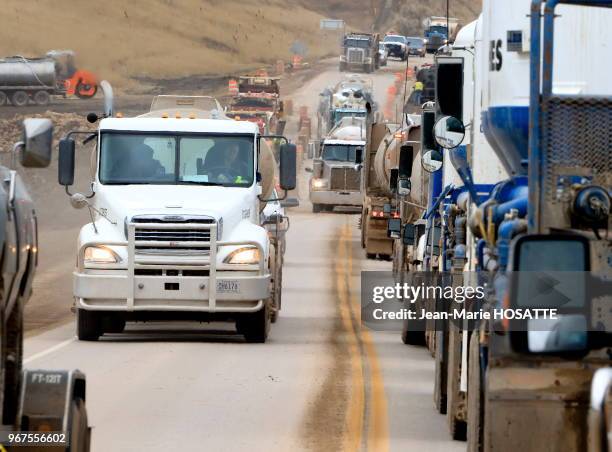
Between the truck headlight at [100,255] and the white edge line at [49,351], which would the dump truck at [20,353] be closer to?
the white edge line at [49,351]

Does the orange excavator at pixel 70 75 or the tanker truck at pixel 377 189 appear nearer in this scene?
the tanker truck at pixel 377 189

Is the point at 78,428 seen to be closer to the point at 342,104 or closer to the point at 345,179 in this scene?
the point at 345,179

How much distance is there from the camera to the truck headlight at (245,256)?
2106 centimetres

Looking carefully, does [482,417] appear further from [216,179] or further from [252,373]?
[216,179]

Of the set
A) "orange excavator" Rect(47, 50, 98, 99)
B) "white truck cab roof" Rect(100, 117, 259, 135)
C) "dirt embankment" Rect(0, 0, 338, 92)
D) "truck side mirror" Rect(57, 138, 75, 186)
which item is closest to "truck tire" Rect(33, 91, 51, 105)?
"dirt embankment" Rect(0, 0, 338, 92)

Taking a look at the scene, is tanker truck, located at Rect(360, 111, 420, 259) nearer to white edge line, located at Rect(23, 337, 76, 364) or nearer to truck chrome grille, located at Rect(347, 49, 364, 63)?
white edge line, located at Rect(23, 337, 76, 364)

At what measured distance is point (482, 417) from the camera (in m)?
9.60

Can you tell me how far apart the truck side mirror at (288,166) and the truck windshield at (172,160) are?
0.79 metres

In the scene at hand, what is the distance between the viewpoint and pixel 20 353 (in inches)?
333

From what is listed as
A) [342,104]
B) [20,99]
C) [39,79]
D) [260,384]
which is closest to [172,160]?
[260,384]

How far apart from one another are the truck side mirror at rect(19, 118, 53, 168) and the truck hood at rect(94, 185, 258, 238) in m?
13.2

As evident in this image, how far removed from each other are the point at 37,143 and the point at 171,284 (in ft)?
43.3

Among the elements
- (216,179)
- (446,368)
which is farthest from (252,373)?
(216,179)

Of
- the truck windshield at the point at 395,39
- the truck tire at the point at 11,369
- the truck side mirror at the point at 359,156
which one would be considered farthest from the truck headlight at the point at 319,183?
the truck windshield at the point at 395,39
